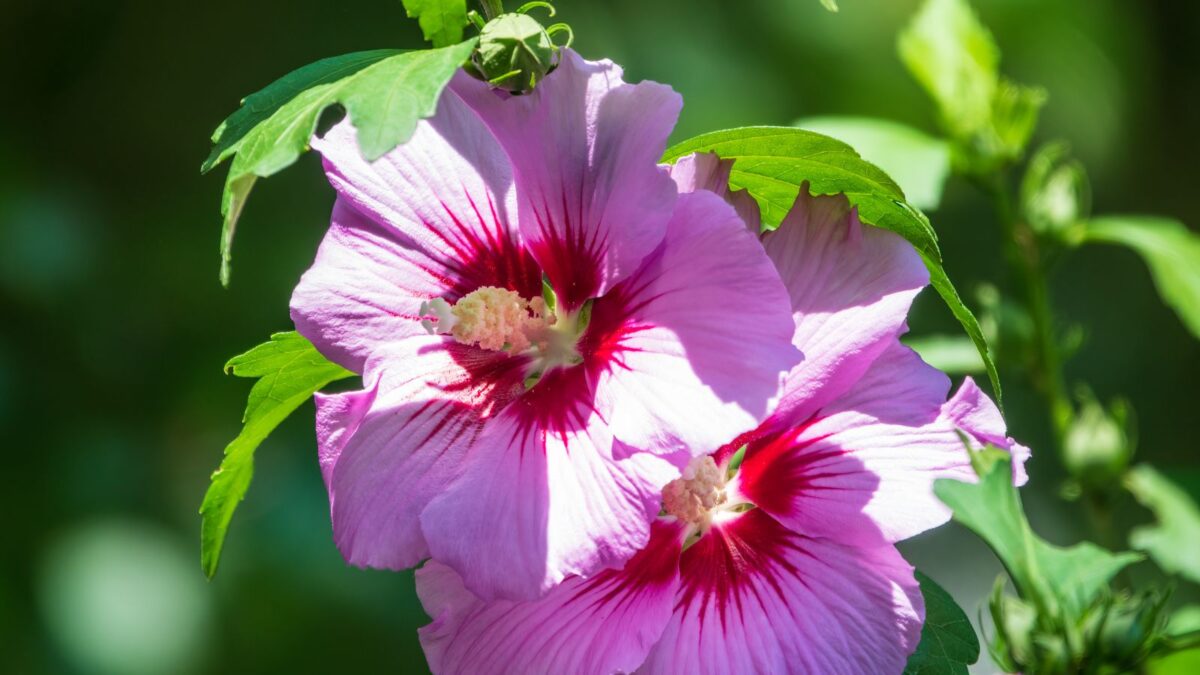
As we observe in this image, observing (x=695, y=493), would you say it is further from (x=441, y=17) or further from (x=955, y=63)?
(x=955, y=63)

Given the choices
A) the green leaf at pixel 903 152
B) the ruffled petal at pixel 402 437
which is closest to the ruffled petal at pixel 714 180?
the ruffled petal at pixel 402 437

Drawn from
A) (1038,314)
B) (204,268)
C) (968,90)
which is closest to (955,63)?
(968,90)

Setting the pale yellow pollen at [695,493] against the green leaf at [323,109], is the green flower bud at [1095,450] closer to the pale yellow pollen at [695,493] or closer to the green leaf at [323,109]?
the pale yellow pollen at [695,493]

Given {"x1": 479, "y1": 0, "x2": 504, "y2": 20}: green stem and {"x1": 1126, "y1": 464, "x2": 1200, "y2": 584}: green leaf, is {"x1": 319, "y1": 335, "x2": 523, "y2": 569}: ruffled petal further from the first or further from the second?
{"x1": 1126, "y1": 464, "x2": 1200, "y2": 584}: green leaf

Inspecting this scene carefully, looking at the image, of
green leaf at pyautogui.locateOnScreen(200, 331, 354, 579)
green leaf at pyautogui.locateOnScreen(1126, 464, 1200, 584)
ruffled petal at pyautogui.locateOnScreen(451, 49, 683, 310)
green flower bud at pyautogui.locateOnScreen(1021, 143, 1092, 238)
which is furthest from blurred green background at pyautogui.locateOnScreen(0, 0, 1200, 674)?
ruffled petal at pyautogui.locateOnScreen(451, 49, 683, 310)

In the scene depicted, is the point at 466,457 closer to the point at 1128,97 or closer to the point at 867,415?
the point at 867,415

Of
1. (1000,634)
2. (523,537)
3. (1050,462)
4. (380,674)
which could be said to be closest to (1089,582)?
(1000,634)
